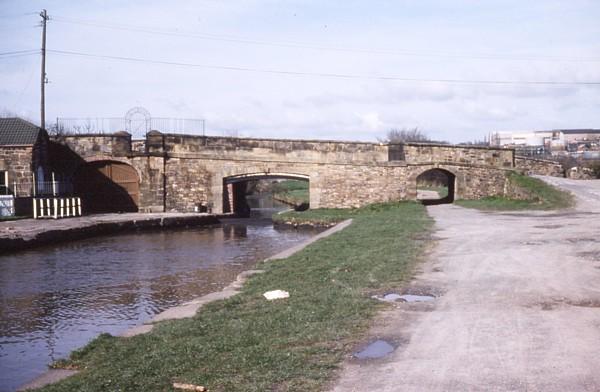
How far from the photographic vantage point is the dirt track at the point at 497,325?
202 inches

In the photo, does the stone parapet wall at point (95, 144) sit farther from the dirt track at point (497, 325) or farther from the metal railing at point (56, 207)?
the dirt track at point (497, 325)

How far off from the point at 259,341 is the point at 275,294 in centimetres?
249

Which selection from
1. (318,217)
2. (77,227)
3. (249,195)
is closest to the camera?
(77,227)

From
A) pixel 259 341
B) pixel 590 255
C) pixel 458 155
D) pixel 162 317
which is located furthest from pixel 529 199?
pixel 259 341

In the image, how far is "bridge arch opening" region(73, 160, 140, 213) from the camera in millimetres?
29844

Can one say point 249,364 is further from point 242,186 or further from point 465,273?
point 242,186

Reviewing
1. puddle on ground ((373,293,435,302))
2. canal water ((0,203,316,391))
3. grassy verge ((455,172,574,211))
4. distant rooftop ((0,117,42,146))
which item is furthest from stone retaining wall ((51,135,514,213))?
puddle on ground ((373,293,435,302))

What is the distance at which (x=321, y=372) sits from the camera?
17.9 ft

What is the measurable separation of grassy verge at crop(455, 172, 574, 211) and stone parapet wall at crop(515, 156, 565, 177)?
235 cm

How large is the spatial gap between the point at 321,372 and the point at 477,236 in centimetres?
1026

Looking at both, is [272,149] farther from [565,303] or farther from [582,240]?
[565,303]

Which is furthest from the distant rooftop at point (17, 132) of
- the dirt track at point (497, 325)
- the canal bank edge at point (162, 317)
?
the dirt track at point (497, 325)

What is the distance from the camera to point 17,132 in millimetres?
27625

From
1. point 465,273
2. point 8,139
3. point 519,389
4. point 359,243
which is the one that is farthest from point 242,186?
point 519,389
